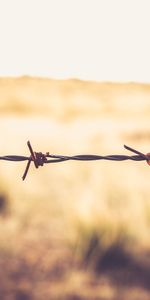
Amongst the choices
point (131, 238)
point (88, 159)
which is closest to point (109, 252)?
point (131, 238)

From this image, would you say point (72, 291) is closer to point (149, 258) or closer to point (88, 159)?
point (149, 258)

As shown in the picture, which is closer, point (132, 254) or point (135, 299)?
point (135, 299)

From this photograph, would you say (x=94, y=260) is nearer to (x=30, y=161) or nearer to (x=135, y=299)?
(x=135, y=299)

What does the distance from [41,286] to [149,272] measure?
2.86m

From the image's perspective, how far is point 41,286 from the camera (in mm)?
19484

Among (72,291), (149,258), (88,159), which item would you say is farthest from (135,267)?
(88,159)

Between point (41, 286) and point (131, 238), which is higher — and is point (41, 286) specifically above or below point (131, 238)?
below

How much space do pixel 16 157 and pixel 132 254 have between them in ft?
61.8

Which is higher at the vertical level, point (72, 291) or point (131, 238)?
point (131, 238)

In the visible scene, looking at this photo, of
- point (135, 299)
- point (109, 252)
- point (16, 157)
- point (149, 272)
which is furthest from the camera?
point (109, 252)

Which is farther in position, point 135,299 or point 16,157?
point 135,299

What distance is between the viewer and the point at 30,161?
9.05ft

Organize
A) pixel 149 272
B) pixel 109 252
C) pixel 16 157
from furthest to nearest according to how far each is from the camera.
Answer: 1. pixel 109 252
2. pixel 149 272
3. pixel 16 157

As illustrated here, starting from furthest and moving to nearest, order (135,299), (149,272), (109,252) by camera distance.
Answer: (109,252), (149,272), (135,299)
